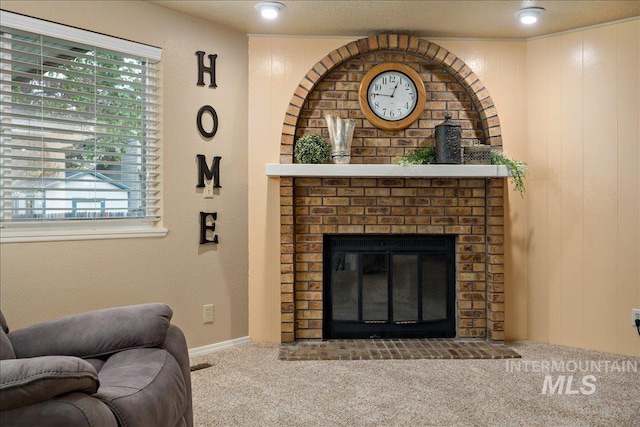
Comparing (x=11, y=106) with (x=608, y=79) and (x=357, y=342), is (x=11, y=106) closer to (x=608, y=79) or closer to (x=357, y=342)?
(x=357, y=342)

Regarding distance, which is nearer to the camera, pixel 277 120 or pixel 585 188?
pixel 585 188

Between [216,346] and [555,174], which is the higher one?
[555,174]

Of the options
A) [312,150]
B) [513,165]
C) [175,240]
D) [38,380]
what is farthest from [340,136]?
[38,380]

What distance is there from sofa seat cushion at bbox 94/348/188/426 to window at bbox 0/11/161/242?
53.7 inches

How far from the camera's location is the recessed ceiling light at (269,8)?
3.12 metres

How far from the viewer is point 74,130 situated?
9.45 ft

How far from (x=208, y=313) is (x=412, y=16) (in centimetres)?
243

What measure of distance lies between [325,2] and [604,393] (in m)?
2.73

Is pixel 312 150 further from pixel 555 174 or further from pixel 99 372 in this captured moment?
pixel 99 372

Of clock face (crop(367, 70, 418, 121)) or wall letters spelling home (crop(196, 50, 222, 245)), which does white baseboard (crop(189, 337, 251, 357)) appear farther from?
clock face (crop(367, 70, 418, 121))

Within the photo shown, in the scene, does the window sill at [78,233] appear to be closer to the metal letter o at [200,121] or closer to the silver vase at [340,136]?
the metal letter o at [200,121]

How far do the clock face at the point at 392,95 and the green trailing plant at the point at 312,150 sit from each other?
49 cm

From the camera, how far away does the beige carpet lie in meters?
2.39

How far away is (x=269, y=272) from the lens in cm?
372
